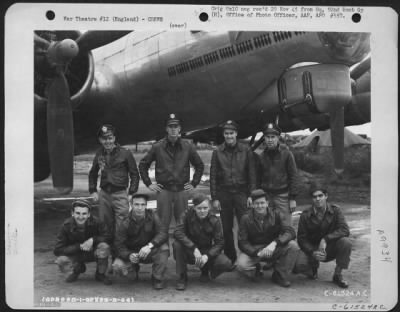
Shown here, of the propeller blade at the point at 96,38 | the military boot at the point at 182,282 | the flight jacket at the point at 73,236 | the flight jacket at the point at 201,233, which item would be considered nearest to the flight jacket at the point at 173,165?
the flight jacket at the point at 201,233

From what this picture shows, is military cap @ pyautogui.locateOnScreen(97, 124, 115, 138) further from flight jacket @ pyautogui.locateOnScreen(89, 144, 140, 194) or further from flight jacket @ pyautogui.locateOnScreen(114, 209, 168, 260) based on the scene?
flight jacket @ pyautogui.locateOnScreen(114, 209, 168, 260)

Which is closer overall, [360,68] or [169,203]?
[169,203]

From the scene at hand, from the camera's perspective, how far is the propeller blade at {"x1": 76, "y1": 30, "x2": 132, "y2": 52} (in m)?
2.94

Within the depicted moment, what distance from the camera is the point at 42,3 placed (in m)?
2.81

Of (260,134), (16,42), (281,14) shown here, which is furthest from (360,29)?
(16,42)

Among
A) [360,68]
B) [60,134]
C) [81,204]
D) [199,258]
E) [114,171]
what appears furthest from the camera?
[60,134]

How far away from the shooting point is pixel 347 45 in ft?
9.68

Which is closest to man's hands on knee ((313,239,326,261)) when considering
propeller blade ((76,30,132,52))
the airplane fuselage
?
the airplane fuselage

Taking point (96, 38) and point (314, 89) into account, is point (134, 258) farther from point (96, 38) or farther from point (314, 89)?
point (314, 89)

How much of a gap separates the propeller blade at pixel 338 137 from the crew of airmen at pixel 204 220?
1.26 feet

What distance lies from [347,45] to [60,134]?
7.11ft

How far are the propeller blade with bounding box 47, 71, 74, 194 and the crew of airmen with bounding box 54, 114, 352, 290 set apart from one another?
0.35 meters

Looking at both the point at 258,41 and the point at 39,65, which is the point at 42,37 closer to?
the point at 39,65

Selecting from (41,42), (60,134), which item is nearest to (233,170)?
(60,134)
